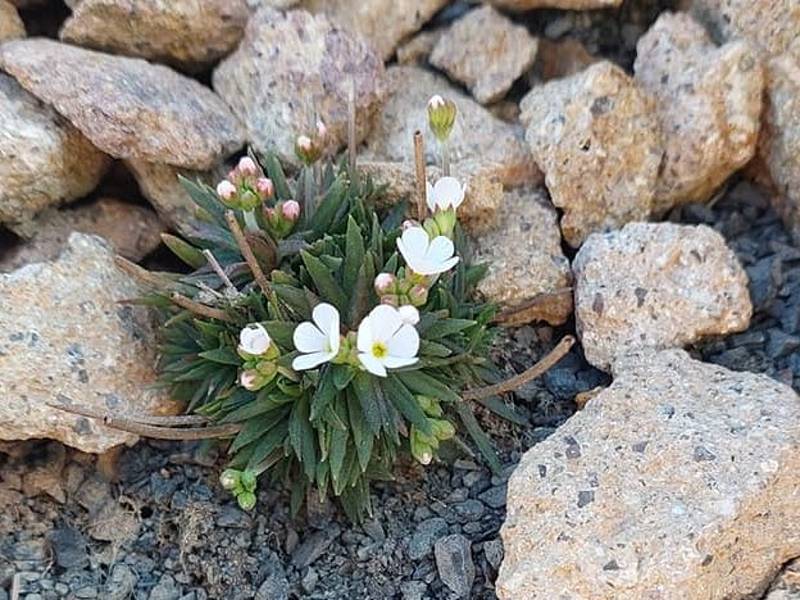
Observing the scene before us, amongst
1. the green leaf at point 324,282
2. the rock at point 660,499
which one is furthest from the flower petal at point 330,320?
the rock at point 660,499

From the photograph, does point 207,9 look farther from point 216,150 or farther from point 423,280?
point 423,280

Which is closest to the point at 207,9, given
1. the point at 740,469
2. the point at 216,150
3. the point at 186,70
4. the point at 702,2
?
the point at 186,70

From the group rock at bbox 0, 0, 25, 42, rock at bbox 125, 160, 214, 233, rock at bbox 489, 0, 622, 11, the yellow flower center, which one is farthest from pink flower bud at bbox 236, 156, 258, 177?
rock at bbox 489, 0, 622, 11

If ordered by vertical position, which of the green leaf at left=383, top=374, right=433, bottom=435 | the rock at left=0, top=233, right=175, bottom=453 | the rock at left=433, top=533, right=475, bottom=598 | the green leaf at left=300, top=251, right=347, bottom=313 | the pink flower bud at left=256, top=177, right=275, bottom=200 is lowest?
the rock at left=0, top=233, right=175, bottom=453

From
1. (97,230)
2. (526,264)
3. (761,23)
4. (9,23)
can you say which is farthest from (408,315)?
(9,23)

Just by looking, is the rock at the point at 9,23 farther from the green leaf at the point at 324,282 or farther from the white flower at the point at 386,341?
the white flower at the point at 386,341

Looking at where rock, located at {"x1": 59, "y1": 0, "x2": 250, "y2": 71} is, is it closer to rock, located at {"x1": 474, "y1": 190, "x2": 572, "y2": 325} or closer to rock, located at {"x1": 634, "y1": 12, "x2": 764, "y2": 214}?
rock, located at {"x1": 474, "y1": 190, "x2": 572, "y2": 325}

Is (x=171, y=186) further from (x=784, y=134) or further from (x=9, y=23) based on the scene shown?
(x=784, y=134)
